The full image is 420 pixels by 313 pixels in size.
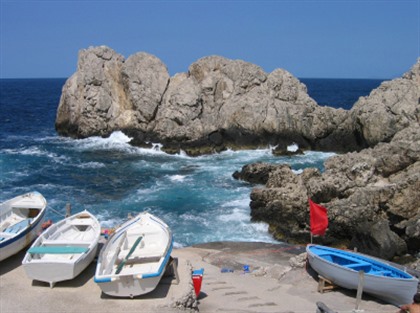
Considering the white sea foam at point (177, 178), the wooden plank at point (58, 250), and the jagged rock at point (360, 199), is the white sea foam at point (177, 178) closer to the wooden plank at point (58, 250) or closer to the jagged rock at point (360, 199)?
the jagged rock at point (360, 199)

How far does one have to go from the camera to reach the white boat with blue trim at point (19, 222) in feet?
54.7

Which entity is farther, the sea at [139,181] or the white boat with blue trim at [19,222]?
the sea at [139,181]

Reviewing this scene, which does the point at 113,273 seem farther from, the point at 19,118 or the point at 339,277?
the point at 19,118

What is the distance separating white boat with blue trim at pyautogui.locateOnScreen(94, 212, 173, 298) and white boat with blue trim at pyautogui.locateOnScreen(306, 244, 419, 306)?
18.8 ft

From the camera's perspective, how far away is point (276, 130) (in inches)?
2007

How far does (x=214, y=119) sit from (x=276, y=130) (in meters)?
6.58

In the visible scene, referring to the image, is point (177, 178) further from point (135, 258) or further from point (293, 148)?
point (135, 258)

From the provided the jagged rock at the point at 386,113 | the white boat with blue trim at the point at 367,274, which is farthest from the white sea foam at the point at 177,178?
the white boat with blue trim at the point at 367,274

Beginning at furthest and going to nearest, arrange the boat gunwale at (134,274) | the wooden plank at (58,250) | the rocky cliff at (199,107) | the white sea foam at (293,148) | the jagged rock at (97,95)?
the jagged rock at (97,95) < the rocky cliff at (199,107) < the white sea foam at (293,148) < the wooden plank at (58,250) < the boat gunwale at (134,274)

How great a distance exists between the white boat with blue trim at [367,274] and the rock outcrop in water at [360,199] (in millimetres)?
5556

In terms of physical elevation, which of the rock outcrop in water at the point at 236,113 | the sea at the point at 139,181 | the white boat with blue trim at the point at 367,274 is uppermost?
the rock outcrop in water at the point at 236,113

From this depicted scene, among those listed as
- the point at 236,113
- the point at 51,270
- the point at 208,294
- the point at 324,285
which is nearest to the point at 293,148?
the point at 236,113

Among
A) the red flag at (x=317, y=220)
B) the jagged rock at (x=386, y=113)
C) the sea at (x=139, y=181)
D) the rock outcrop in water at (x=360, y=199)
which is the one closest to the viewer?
the red flag at (x=317, y=220)

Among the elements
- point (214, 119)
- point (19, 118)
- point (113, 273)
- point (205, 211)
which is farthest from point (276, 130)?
point (19, 118)
